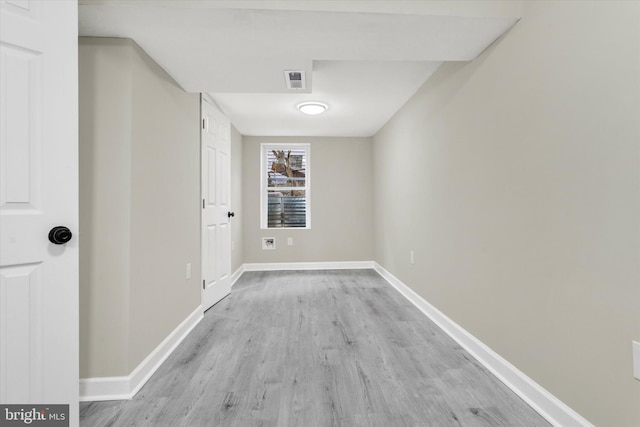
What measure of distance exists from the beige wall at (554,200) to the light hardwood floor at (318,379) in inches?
11.8

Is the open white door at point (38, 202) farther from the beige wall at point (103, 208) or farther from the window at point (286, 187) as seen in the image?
the window at point (286, 187)

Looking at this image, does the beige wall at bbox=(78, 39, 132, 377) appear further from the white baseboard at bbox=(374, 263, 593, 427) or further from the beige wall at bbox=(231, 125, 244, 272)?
the beige wall at bbox=(231, 125, 244, 272)

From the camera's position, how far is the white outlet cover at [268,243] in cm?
478

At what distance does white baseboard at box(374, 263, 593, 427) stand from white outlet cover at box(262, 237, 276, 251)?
2.83 m

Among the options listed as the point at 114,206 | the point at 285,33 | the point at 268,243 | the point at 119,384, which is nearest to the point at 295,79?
the point at 285,33

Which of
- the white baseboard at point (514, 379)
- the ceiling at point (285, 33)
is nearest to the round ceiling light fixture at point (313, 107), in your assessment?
the ceiling at point (285, 33)

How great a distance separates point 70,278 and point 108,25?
4.13 feet

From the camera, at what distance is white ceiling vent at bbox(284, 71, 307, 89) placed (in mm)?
2072

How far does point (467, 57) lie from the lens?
6.22ft

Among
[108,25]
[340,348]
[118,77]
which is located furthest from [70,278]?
[340,348]

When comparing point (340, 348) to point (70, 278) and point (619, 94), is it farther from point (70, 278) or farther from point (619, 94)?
point (619, 94)

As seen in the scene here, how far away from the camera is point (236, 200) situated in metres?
4.30

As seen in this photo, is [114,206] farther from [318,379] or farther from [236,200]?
[236,200]

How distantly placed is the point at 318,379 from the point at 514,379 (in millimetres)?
1062
